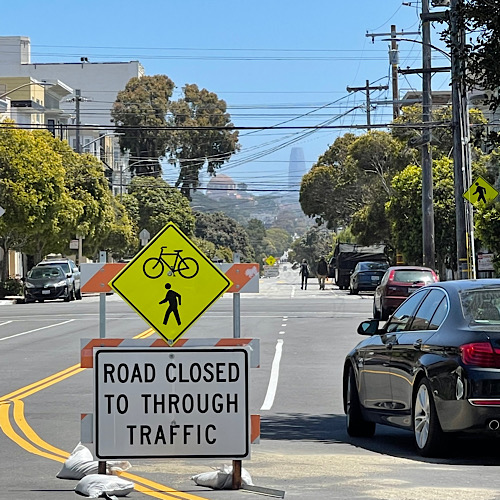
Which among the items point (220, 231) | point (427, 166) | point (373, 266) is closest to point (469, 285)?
point (427, 166)

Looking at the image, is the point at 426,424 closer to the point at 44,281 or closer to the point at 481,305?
Answer: the point at 481,305

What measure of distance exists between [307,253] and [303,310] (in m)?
129

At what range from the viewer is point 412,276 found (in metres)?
31.3

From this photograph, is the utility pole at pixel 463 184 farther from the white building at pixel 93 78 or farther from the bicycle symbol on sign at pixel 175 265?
the white building at pixel 93 78

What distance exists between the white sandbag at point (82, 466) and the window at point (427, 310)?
3114 millimetres

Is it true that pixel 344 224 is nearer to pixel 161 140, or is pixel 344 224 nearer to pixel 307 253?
pixel 161 140

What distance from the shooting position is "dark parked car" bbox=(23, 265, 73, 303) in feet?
153

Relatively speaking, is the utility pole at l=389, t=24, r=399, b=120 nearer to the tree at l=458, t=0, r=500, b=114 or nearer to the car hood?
the car hood

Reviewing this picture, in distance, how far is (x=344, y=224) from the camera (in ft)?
268

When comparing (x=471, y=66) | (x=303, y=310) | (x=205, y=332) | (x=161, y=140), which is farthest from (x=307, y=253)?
(x=471, y=66)

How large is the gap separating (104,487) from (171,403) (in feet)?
2.47

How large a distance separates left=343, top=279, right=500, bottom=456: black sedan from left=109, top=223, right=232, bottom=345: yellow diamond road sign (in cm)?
211

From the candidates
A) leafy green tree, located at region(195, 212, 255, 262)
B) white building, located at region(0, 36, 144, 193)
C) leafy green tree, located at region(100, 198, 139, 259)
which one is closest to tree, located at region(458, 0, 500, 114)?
leafy green tree, located at region(100, 198, 139, 259)

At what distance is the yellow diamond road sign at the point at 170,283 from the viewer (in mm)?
8633
